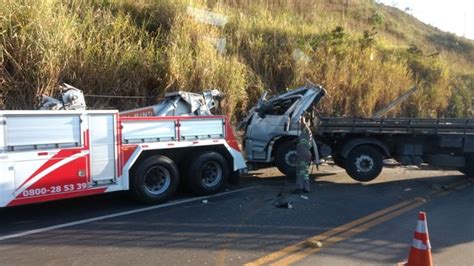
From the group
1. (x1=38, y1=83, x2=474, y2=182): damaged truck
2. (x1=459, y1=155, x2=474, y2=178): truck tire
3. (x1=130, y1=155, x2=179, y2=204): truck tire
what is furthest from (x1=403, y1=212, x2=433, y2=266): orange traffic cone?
(x1=459, y1=155, x2=474, y2=178): truck tire

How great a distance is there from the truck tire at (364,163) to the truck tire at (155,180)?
4619 mm

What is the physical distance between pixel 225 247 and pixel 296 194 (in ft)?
12.8

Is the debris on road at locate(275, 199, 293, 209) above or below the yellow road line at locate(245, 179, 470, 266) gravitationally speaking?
above

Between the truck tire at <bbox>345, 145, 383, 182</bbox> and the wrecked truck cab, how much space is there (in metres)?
1.37

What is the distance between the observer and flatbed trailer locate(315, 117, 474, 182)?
11.8 m

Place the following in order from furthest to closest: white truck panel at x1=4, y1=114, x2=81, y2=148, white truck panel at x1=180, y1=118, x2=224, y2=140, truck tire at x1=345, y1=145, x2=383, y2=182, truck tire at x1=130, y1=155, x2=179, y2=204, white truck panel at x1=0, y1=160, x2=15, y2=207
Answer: truck tire at x1=345, y1=145, x2=383, y2=182 < white truck panel at x1=180, y1=118, x2=224, y2=140 < truck tire at x1=130, y1=155, x2=179, y2=204 < white truck panel at x1=4, y1=114, x2=81, y2=148 < white truck panel at x1=0, y1=160, x2=15, y2=207

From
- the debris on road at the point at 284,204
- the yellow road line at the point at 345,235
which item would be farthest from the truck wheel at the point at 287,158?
the yellow road line at the point at 345,235

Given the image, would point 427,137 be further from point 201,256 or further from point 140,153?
point 201,256

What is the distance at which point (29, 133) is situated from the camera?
7.24 m

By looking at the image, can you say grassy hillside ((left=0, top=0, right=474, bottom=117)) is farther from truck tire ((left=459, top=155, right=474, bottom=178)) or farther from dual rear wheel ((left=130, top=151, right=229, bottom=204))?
truck tire ((left=459, top=155, right=474, bottom=178))

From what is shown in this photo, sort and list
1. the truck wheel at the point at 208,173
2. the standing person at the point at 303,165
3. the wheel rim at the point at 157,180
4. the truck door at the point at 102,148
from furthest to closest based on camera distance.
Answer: the standing person at the point at 303,165 < the truck wheel at the point at 208,173 < the wheel rim at the point at 157,180 < the truck door at the point at 102,148

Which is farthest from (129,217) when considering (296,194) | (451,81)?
(451,81)

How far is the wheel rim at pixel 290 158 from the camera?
11.9 metres

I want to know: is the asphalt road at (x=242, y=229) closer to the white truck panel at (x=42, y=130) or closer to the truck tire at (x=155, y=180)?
the truck tire at (x=155, y=180)
